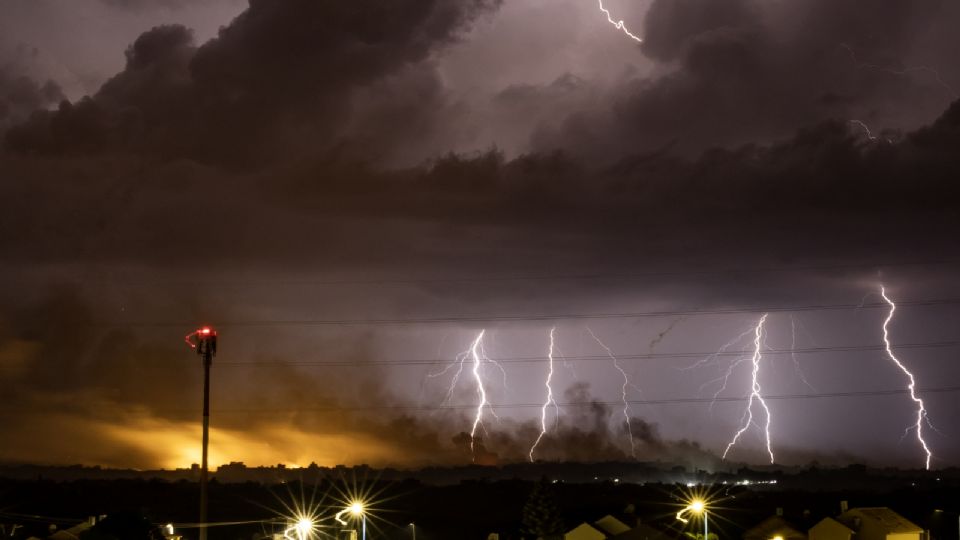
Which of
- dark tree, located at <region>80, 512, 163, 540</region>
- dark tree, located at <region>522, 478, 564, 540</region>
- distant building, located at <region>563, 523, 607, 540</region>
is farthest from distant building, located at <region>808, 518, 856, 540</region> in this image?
dark tree, located at <region>80, 512, 163, 540</region>

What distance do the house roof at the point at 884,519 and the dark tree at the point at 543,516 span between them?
16.7 metres

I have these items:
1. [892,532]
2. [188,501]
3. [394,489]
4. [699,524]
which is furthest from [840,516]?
[394,489]

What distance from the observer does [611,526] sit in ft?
245

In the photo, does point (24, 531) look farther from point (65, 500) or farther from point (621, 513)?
point (65, 500)

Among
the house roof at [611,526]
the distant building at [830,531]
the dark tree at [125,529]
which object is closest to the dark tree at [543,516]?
the house roof at [611,526]

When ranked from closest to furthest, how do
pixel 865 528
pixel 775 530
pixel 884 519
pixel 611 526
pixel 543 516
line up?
pixel 865 528, pixel 775 530, pixel 884 519, pixel 543 516, pixel 611 526

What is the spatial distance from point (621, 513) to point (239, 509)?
57319 millimetres

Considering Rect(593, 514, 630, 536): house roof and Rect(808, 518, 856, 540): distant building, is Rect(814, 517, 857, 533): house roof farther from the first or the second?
Rect(593, 514, 630, 536): house roof

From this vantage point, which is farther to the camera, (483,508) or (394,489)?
(394,489)

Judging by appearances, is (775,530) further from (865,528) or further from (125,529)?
(125,529)

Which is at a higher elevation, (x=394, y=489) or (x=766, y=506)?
(x=394, y=489)

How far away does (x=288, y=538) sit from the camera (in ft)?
163

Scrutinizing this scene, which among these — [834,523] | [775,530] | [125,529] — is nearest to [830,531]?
[834,523]

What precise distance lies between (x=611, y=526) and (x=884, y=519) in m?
16.0
